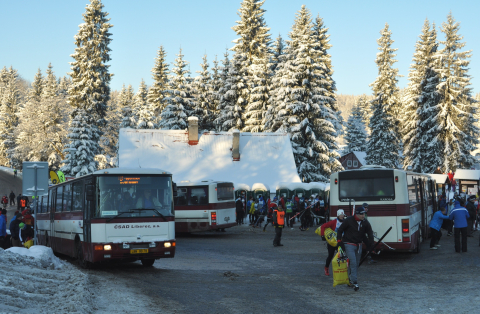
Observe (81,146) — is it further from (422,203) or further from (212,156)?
(422,203)

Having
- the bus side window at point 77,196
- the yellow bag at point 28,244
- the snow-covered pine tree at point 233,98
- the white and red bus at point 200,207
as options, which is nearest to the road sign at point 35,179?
the bus side window at point 77,196

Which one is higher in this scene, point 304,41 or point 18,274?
point 304,41

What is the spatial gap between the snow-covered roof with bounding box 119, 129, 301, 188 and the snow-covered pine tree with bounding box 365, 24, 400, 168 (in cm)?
2151

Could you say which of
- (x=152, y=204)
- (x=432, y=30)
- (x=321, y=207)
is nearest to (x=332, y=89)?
(x=432, y=30)

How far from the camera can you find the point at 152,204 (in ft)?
46.8

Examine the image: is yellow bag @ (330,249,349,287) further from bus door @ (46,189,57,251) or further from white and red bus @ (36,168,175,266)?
bus door @ (46,189,57,251)

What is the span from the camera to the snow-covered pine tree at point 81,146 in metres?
49.4

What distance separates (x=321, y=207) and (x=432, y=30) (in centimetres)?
3025

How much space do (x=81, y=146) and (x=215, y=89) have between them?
63.8 feet

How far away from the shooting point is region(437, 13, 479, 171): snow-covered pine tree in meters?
50.1

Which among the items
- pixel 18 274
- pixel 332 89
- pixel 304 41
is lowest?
pixel 18 274

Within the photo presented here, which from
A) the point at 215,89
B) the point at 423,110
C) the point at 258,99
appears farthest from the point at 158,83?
the point at 423,110

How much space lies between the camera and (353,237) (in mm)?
11281

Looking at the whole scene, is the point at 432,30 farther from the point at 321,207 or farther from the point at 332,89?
the point at 321,207
